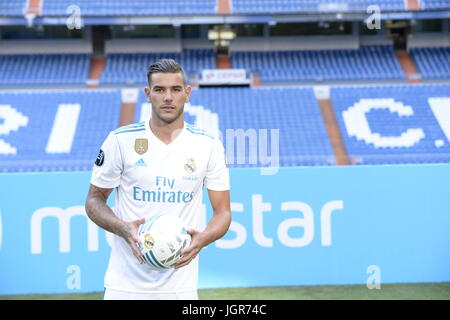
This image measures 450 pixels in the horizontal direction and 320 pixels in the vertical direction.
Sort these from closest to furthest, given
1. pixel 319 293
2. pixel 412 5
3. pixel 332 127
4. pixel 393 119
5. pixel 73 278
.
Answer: pixel 319 293
pixel 73 278
pixel 393 119
pixel 332 127
pixel 412 5

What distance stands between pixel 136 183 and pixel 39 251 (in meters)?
4.01

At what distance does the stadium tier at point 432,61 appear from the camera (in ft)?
70.7

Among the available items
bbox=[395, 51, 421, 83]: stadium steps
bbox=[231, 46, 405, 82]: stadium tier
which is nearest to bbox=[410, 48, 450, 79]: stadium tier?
bbox=[395, 51, 421, 83]: stadium steps

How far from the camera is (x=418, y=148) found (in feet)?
50.1

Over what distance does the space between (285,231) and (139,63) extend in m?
16.9

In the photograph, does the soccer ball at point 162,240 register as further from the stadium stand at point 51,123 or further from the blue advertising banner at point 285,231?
the stadium stand at point 51,123

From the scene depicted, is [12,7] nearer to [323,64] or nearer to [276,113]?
[276,113]

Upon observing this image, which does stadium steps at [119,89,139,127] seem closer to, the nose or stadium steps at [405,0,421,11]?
stadium steps at [405,0,421,11]

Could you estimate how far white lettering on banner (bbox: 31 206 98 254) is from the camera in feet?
21.0

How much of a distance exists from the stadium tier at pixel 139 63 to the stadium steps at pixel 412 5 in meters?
7.02

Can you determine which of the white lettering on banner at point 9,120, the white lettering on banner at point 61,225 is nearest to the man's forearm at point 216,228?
the white lettering on banner at point 61,225

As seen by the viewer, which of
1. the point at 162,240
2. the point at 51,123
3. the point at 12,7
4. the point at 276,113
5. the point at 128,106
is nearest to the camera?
the point at 162,240

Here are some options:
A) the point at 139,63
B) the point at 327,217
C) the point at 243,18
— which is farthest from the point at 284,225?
the point at 139,63

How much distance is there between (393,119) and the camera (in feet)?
54.7
